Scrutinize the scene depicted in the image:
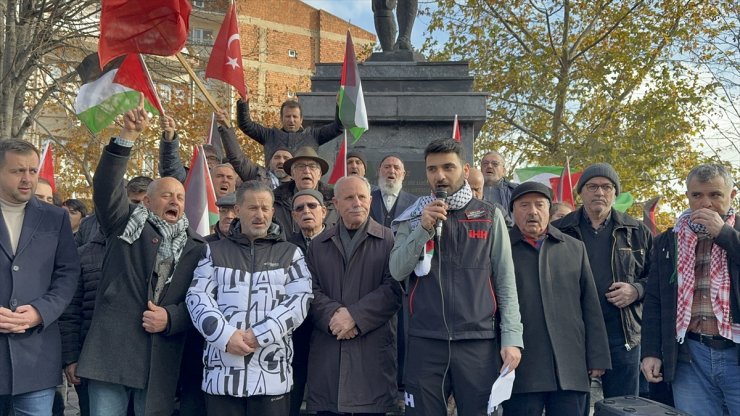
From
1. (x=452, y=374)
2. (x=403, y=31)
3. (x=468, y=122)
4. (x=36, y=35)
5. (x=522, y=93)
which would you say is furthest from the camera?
(x=522, y=93)

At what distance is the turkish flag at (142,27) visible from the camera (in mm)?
5922

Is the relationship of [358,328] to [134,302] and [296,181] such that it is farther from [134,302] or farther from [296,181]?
[296,181]

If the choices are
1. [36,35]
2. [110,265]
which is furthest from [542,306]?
[36,35]

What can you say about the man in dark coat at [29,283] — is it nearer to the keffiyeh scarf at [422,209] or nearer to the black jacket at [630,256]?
the keffiyeh scarf at [422,209]

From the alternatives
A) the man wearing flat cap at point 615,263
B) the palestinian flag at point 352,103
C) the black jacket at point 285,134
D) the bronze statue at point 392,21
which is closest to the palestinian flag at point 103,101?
the black jacket at point 285,134

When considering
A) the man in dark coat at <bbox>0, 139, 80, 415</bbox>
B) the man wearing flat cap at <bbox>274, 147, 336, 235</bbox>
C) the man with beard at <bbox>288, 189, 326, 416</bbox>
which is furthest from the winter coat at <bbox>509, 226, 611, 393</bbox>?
the man in dark coat at <bbox>0, 139, 80, 415</bbox>

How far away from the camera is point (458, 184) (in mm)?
4375

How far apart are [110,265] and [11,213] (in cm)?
65

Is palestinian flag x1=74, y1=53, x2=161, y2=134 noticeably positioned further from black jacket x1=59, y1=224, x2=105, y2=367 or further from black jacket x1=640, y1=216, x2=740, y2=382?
black jacket x1=640, y1=216, x2=740, y2=382

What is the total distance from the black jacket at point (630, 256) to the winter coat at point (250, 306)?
2071 millimetres

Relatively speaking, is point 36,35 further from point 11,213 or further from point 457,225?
point 457,225

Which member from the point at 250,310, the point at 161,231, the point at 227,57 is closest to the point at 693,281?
the point at 250,310

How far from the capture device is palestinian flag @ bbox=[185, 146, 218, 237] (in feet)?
20.8

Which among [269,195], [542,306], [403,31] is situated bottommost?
[542,306]
